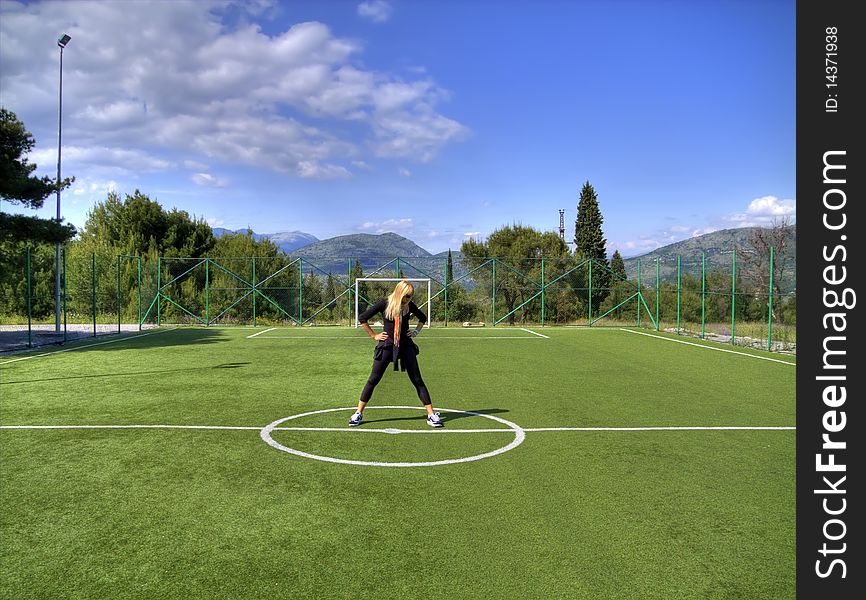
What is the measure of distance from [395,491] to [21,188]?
68.7 feet

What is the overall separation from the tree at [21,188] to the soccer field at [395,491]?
459 inches

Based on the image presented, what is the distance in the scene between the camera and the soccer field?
383 cm

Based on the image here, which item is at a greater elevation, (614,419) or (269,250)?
(269,250)

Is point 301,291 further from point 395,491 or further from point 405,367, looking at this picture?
point 395,491

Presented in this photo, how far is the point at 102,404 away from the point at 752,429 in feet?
30.1

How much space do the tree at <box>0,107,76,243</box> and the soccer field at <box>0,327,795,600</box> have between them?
11665 millimetres

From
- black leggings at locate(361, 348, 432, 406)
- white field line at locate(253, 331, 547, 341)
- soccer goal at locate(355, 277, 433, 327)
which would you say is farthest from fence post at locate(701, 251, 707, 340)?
black leggings at locate(361, 348, 432, 406)

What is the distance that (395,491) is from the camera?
540 cm

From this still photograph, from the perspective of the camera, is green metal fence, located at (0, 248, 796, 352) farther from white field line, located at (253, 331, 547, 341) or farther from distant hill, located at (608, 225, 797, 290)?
white field line, located at (253, 331, 547, 341)

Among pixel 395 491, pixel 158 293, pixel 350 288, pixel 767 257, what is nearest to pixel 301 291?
pixel 350 288
